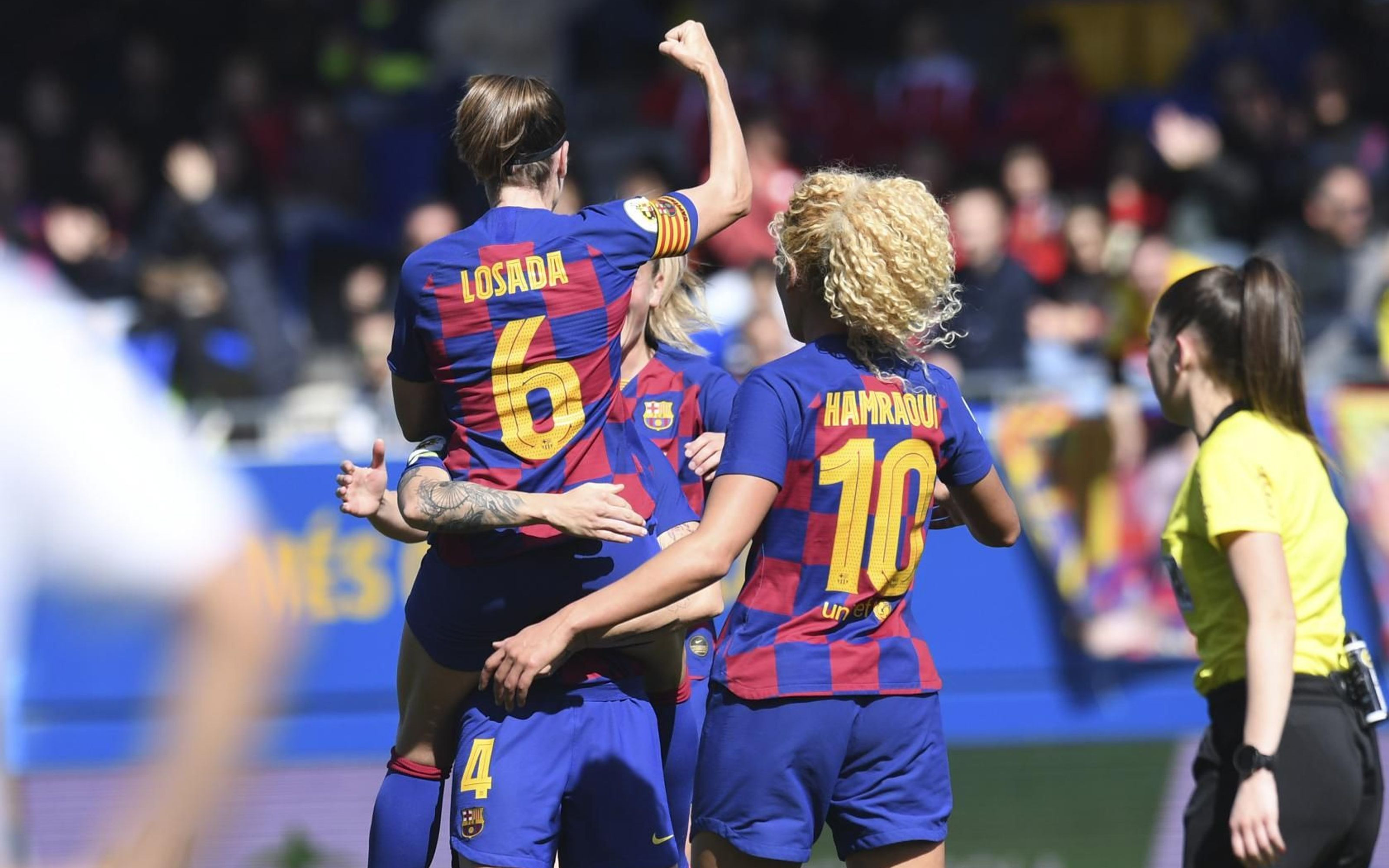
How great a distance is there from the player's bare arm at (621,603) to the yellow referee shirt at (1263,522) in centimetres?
120

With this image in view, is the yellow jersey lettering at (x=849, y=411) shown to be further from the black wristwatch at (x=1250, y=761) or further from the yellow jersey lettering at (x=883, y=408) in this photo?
the black wristwatch at (x=1250, y=761)

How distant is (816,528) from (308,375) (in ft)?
21.9

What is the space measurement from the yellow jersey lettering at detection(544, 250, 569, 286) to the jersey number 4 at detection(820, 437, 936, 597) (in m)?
0.66

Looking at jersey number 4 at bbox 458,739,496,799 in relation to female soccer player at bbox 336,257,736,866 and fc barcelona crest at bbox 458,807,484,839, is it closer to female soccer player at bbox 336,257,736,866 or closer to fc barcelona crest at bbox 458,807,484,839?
fc barcelona crest at bbox 458,807,484,839

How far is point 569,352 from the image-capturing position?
3.43 m

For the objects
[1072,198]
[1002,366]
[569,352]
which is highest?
[1072,198]

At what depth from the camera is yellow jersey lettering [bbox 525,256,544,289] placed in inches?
133

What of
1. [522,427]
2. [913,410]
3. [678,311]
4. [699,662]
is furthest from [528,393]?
[699,662]

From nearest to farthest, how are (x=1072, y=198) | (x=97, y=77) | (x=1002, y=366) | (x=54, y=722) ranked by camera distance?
(x=54, y=722), (x=1002, y=366), (x=1072, y=198), (x=97, y=77)

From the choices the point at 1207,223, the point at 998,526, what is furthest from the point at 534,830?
the point at 1207,223

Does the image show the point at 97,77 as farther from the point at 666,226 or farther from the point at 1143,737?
the point at 666,226

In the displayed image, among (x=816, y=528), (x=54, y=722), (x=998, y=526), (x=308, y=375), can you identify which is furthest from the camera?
(x=308, y=375)

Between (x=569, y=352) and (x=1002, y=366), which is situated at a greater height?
(x=1002, y=366)

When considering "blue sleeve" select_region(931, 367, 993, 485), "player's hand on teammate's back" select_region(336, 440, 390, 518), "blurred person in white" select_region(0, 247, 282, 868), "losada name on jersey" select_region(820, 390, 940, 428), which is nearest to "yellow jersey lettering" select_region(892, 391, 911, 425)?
"losada name on jersey" select_region(820, 390, 940, 428)
